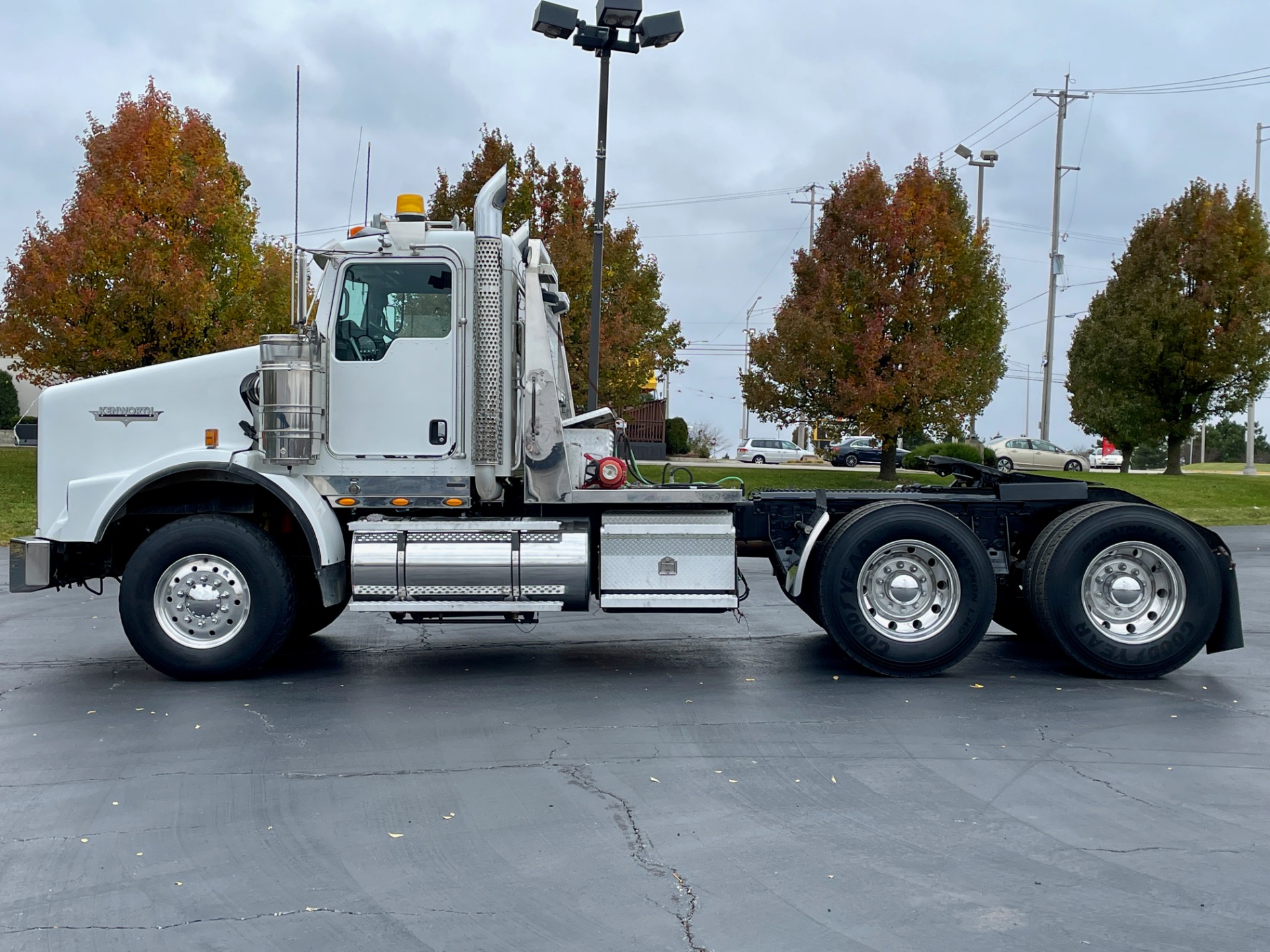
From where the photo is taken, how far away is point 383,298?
8203 millimetres

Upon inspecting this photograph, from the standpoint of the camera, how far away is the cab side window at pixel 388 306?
8156 mm

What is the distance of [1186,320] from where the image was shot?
36.9 m

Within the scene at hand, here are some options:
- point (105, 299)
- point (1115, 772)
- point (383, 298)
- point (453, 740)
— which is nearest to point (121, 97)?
point (105, 299)

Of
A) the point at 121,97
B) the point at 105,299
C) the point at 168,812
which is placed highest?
the point at 121,97

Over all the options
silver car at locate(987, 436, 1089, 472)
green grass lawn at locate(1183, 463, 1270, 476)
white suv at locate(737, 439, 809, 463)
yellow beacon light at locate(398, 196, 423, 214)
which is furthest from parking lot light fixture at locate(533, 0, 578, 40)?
green grass lawn at locate(1183, 463, 1270, 476)

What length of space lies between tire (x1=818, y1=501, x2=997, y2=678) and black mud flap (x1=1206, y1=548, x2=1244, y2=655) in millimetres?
1662

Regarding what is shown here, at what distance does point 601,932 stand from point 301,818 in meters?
1.80

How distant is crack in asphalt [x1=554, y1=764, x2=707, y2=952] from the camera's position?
417cm

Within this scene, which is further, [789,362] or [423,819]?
[789,362]

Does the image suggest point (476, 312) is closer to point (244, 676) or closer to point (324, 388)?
point (324, 388)

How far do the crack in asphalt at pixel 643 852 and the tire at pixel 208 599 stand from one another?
2834 millimetres

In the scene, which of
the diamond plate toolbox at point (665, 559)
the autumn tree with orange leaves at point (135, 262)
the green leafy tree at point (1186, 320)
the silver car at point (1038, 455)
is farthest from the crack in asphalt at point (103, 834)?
the silver car at point (1038, 455)

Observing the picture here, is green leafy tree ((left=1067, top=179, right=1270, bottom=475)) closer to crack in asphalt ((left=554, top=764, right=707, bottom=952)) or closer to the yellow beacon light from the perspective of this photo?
the yellow beacon light

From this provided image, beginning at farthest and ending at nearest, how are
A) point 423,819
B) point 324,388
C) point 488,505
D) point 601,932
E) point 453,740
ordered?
point 488,505
point 324,388
point 453,740
point 423,819
point 601,932
